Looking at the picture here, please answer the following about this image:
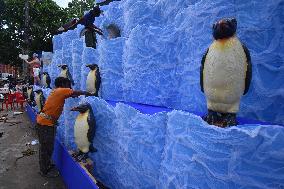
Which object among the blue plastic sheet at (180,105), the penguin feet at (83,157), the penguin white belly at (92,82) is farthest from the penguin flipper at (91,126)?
the penguin white belly at (92,82)

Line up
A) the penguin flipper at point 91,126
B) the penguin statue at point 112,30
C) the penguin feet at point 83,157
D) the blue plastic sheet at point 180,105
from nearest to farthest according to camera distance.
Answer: the blue plastic sheet at point 180,105
the penguin flipper at point 91,126
the penguin feet at point 83,157
the penguin statue at point 112,30

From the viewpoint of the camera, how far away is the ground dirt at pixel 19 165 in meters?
5.44

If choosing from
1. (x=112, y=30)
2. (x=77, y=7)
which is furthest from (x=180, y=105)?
(x=77, y=7)

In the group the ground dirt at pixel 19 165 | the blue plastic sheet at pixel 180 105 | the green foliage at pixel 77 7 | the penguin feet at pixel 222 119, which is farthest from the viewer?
the green foliage at pixel 77 7

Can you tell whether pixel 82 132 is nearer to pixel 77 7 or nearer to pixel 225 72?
pixel 225 72

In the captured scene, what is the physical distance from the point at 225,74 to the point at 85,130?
2.84 metres

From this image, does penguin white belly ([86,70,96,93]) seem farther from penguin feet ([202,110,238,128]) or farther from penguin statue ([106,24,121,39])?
penguin feet ([202,110,238,128])

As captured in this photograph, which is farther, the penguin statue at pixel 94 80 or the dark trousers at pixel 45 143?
the penguin statue at pixel 94 80

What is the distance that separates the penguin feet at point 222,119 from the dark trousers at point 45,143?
3.67 metres

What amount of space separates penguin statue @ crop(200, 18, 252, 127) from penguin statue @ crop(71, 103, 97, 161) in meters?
2.47

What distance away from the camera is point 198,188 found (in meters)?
2.35

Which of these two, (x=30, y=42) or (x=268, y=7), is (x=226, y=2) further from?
(x=30, y=42)

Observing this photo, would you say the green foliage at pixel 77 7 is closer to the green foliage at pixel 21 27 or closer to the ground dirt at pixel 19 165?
the green foliage at pixel 21 27

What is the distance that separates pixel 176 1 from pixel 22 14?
19.5m
